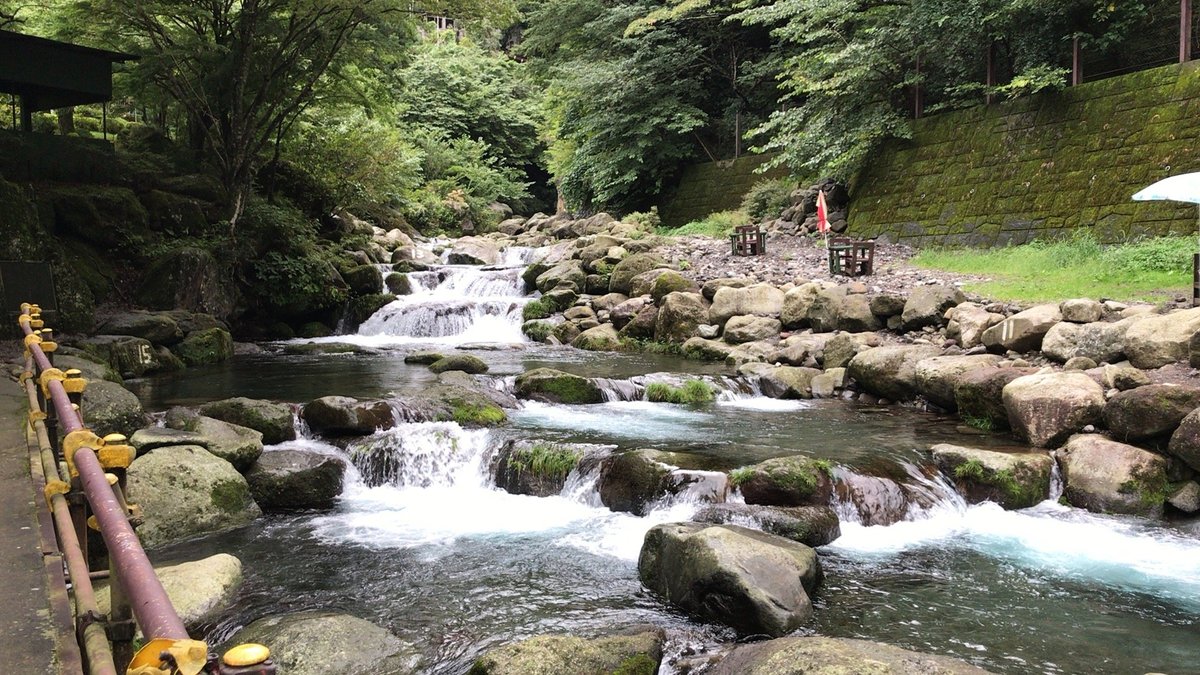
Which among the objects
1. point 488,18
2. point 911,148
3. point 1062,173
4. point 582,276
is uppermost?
point 488,18

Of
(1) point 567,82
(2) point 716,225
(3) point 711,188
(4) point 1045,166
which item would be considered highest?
(1) point 567,82

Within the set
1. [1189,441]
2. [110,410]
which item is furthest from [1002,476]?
[110,410]

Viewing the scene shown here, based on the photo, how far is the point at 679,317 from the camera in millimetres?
15492

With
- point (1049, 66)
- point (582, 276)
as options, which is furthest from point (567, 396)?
point (1049, 66)

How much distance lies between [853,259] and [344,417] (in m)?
10.9

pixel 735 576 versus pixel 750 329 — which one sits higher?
pixel 750 329

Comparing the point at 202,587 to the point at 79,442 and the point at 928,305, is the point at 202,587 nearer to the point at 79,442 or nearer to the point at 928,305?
the point at 79,442

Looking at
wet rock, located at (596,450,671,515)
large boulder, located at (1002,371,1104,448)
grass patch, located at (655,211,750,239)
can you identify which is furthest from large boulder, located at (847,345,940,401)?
grass patch, located at (655,211,750,239)

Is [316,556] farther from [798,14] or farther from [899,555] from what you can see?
[798,14]

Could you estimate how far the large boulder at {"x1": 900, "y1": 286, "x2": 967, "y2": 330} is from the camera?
12.2m

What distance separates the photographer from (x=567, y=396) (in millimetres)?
10828

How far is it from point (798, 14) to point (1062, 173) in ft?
25.6

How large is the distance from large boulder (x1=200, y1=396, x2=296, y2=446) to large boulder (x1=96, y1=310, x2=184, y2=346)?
17.0 ft

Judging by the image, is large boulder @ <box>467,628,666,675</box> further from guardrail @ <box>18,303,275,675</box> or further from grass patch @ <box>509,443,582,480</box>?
grass patch @ <box>509,443,582,480</box>
